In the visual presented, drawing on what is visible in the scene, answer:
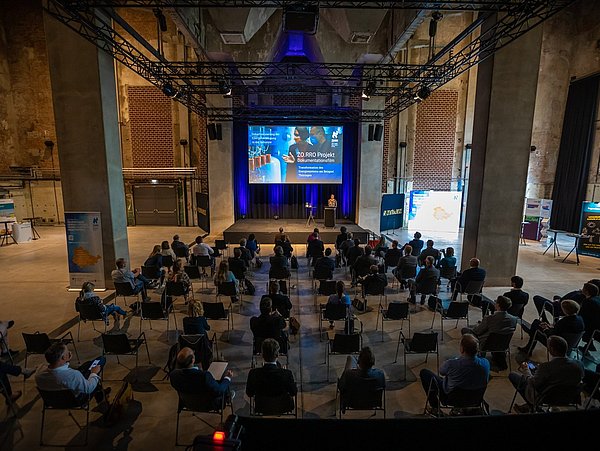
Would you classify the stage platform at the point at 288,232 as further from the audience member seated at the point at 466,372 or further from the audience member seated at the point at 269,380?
the audience member seated at the point at 269,380

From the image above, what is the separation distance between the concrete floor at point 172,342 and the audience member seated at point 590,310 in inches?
31.0

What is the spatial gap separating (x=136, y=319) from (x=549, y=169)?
18.6m

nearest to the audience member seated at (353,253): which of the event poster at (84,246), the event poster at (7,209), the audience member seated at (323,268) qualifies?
the audience member seated at (323,268)

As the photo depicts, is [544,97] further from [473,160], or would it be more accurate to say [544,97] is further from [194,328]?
[194,328]

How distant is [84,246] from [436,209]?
13.8 m

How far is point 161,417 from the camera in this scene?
3877 mm

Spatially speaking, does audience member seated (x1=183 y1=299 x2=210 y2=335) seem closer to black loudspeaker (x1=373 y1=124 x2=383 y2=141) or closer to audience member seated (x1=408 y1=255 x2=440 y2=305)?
audience member seated (x1=408 y1=255 x2=440 y2=305)

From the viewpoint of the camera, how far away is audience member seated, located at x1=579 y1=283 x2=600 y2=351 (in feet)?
15.8

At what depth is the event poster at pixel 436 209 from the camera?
624 inches

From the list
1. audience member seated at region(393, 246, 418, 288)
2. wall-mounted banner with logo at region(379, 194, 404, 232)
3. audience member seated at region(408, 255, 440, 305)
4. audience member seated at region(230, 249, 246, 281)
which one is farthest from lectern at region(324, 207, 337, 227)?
audience member seated at region(408, 255, 440, 305)

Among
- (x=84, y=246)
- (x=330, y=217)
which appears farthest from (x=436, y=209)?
(x=84, y=246)

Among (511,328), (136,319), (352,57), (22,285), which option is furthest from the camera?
(352,57)

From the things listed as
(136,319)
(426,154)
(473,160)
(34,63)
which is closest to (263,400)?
(136,319)

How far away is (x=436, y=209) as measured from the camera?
630 inches
